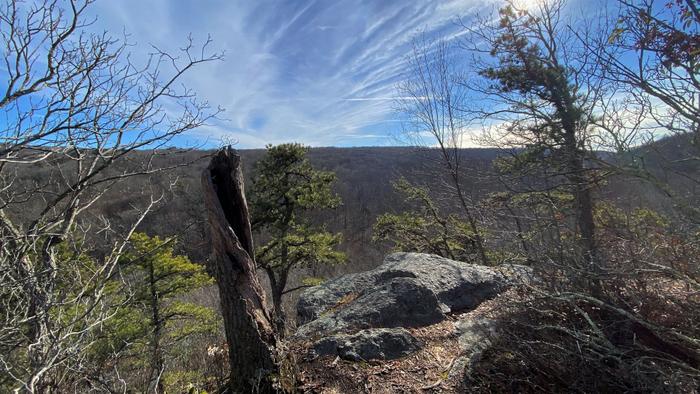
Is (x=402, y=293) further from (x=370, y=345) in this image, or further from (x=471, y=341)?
(x=370, y=345)

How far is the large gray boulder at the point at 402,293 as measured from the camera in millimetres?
4555

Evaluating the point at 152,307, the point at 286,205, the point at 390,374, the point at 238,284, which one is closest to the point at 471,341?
the point at 390,374

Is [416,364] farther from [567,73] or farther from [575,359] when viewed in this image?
[567,73]

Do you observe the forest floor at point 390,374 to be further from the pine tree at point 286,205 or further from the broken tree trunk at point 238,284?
the pine tree at point 286,205

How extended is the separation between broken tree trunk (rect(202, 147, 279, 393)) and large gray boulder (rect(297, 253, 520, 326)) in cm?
120

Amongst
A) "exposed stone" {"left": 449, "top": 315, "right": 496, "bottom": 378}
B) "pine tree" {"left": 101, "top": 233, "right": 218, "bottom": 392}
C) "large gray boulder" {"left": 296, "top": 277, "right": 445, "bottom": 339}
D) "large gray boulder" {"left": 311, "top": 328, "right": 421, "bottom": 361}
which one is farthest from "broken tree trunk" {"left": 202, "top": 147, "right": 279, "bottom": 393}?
"pine tree" {"left": 101, "top": 233, "right": 218, "bottom": 392}

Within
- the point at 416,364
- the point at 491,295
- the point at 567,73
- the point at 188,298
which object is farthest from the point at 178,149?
the point at 188,298

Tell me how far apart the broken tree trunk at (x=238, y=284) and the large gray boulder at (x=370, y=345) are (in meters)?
0.72

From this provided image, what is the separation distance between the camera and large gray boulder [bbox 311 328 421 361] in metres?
3.76

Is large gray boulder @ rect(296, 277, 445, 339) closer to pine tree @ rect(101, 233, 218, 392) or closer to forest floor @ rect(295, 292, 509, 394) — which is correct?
forest floor @ rect(295, 292, 509, 394)

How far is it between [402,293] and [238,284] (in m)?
2.24

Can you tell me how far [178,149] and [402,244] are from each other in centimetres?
863

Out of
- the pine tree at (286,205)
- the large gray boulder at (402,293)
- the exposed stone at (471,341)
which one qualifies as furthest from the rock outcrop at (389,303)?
the pine tree at (286,205)

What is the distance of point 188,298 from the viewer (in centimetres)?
2858
